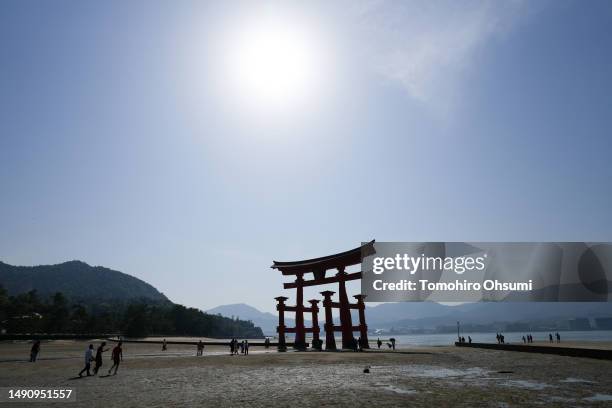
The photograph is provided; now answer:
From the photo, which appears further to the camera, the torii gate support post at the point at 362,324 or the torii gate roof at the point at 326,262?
the torii gate support post at the point at 362,324

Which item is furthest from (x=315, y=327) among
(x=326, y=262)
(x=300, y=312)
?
(x=326, y=262)

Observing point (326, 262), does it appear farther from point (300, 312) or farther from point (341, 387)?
point (341, 387)

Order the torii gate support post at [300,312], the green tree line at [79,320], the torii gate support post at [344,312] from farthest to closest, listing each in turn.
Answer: the green tree line at [79,320] < the torii gate support post at [300,312] < the torii gate support post at [344,312]

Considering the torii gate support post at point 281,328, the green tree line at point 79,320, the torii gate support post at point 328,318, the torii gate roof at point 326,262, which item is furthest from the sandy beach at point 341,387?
the green tree line at point 79,320

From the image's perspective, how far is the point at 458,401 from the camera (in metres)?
9.35

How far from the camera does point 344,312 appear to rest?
113 feet

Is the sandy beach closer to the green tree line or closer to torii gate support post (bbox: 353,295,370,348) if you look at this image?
torii gate support post (bbox: 353,295,370,348)

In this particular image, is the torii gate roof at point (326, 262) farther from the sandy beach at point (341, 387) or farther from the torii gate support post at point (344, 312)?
the sandy beach at point (341, 387)

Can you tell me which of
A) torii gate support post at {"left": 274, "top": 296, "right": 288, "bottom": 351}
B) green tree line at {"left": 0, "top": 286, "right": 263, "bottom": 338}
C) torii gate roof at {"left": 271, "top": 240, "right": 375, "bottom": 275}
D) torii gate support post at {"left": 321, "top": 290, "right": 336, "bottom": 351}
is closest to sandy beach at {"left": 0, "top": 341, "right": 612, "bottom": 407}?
torii gate roof at {"left": 271, "top": 240, "right": 375, "bottom": 275}

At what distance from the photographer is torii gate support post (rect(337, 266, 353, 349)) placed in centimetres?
3372

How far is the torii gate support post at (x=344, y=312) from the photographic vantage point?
111 feet

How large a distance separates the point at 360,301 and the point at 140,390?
2579 centimetres

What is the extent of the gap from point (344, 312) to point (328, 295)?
2.06m

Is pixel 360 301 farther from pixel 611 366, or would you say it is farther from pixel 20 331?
pixel 20 331
